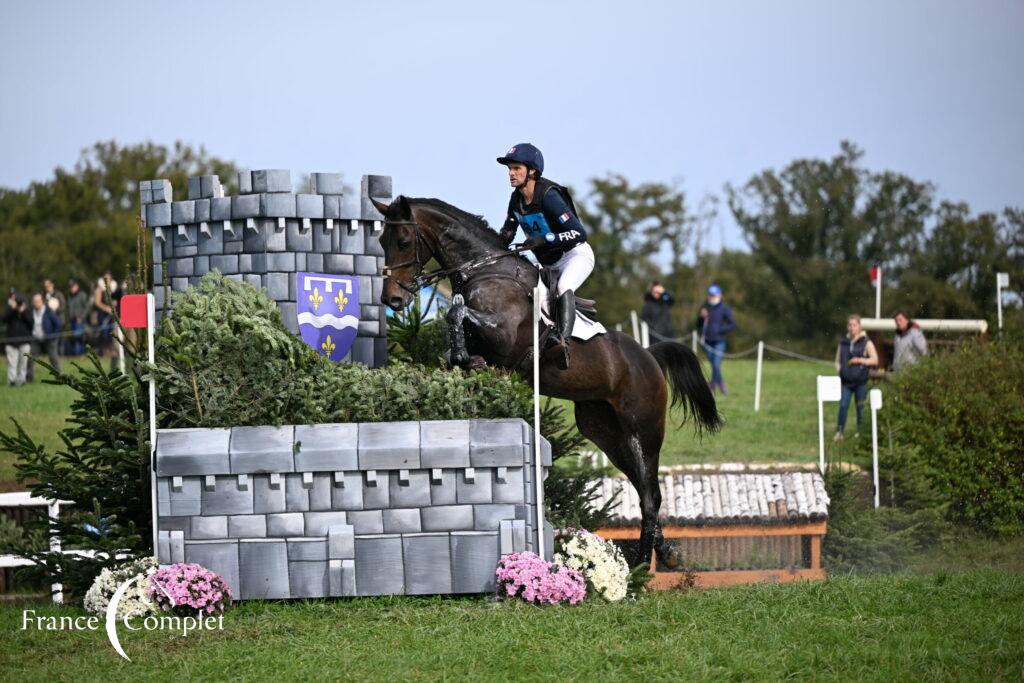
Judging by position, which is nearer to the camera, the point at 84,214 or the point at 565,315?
the point at 565,315

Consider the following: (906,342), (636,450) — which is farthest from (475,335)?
(906,342)

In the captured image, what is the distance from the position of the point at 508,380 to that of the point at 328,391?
3.49 feet

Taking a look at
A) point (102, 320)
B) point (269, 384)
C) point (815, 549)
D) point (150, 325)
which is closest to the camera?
point (150, 325)

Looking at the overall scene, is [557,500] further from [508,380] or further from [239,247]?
[239,247]

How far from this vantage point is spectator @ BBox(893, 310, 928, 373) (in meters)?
15.0

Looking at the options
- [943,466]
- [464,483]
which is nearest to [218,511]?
[464,483]

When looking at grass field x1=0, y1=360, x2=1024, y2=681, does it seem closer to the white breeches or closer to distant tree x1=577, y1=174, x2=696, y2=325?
the white breeches

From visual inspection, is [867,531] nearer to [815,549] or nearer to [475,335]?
[815,549]

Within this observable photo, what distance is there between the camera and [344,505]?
22.7ft

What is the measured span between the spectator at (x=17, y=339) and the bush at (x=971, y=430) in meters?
12.1

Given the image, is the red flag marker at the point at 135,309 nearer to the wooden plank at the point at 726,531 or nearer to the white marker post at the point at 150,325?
the white marker post at the point at 150,325

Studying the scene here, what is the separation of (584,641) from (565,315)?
2.55 meters

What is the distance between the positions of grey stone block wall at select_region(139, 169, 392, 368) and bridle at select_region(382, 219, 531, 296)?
708 mm

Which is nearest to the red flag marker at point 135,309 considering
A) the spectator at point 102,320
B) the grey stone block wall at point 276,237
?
the grey stone block wall at point 276,237
